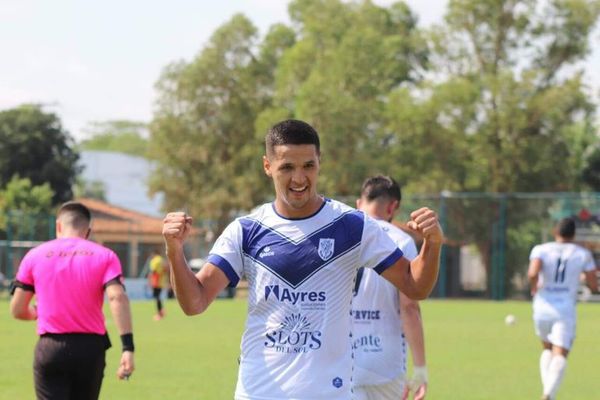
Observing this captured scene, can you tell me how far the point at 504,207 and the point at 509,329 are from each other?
1781cm

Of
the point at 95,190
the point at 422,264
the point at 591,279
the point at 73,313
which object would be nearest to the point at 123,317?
the point at 73,313

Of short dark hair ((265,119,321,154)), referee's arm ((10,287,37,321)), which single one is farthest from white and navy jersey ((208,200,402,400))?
referee's arm ((10,287,37,321))

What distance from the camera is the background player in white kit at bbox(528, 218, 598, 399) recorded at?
13688 millimetres

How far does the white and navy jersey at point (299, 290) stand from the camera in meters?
5.49

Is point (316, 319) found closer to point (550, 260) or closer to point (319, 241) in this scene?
point (319, 241)

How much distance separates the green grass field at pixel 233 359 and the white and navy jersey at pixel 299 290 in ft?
29.0

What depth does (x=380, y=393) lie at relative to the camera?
319 inches

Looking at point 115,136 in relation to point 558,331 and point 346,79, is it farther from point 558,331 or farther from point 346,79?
point 558,331

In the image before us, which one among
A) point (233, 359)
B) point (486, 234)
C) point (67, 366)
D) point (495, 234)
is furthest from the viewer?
point (486, 234)

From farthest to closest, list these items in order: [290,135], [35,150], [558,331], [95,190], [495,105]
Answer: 1. [95,190]
2. [35,150]
3. [495,105]
4. [558,331]
5. [290,135]

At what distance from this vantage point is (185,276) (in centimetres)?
540

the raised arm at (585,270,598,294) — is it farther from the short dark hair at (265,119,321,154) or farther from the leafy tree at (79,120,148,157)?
the leafy tree at (79,120,148,157)

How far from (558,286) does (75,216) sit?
7082 mm

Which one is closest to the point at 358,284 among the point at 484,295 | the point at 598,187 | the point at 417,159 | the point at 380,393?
the point at 380,393
